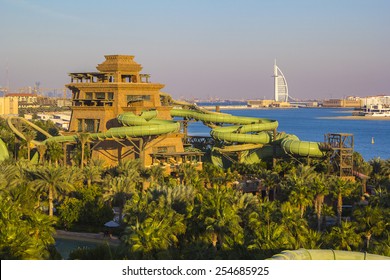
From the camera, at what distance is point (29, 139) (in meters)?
80.1

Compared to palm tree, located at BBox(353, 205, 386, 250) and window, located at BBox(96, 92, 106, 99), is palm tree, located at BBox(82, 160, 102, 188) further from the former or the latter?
palm tree, located at BBox(353, 205, 386, 250)

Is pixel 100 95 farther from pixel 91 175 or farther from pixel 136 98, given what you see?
pixel 91 175

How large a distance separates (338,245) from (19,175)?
34.3 meters

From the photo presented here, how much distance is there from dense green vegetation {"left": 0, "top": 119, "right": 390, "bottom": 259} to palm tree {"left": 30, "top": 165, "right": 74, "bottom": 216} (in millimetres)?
97

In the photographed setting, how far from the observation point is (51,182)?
54.7 m

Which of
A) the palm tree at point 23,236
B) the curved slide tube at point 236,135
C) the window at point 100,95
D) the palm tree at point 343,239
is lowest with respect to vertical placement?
the palm tree at point 343,239

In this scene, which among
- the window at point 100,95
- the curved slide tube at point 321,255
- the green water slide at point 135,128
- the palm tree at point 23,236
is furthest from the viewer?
the window at point 100,95

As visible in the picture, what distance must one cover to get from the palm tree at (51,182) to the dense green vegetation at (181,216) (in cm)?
10

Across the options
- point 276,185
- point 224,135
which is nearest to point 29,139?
point 224,135

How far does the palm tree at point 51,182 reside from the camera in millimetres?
54625

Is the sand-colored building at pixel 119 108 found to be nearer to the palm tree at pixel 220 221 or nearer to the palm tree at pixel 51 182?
the palm tree at pixel 51 182

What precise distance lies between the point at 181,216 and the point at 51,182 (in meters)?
20.0

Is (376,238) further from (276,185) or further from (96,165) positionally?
(96,165)

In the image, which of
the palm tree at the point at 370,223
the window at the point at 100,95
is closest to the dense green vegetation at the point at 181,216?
the palm tree at the point at 370,223
